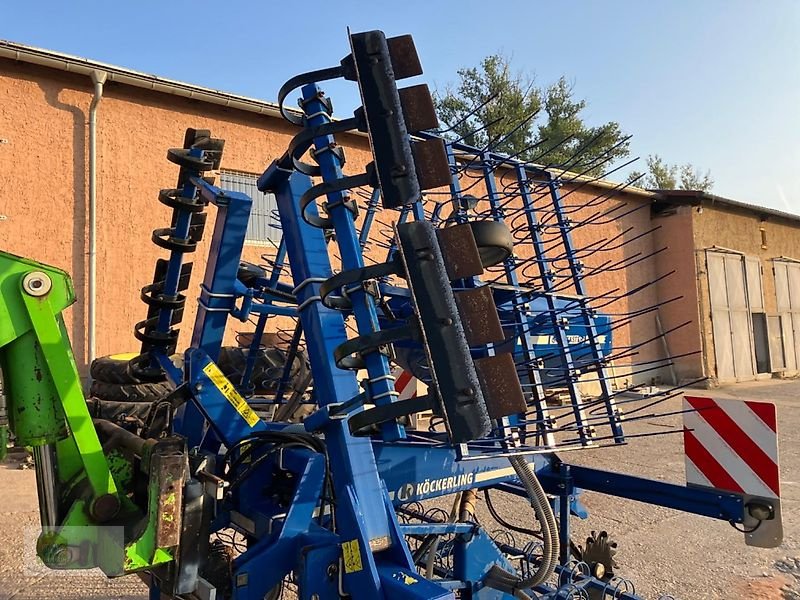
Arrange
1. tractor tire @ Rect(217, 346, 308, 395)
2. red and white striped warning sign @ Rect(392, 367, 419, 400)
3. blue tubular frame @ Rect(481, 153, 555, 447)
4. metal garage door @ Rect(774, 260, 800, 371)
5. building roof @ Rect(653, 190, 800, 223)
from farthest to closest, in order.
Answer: metal garage door @ Rect(774, 260, 800, 371) → building roof @ Rect(653, 190, 800, 223) → red and white striped warning sign @ Rect(392, 367, 419, 400) → tractor tire @ Rect(217, 346, 308, 395) → blue tubular frame @ Rect(481, 153, 555, 447)

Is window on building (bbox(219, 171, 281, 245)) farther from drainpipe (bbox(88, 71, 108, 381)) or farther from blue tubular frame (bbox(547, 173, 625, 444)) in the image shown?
blue tubular frame (bbox(547, 173, 625, 444))

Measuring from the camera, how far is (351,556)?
192 cm

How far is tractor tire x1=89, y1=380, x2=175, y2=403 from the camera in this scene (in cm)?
638

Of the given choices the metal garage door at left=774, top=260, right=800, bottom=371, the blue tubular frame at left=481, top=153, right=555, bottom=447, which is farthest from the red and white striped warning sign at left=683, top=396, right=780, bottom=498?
the metal garage door at left=774, top=260, right=800, bottom=371

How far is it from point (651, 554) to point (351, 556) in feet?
11.2

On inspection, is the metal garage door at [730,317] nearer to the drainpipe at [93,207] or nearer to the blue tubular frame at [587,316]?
the drainpipe at [93,207]

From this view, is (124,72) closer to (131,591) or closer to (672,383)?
(131,591)

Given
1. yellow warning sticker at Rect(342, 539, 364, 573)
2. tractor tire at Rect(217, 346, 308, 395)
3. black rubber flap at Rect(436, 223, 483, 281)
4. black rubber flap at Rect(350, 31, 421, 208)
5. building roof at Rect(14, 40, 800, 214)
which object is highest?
building roof at Rect(14, 40, 800, 214)

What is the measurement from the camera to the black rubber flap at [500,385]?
1.63 metres

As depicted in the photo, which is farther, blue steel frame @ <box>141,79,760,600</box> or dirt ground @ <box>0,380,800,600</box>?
dirt ground @ <box>0,380,800,600</box>

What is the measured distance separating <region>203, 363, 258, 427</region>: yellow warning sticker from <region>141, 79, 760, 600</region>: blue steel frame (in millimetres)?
12

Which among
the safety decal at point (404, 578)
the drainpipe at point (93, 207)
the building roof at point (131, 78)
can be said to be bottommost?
the safety decal at point (404, 578)

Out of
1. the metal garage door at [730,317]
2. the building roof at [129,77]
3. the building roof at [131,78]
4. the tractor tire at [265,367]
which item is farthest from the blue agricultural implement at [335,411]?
the metal garage door at [730,317]

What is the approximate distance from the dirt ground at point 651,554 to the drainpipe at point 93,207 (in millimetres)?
1963
